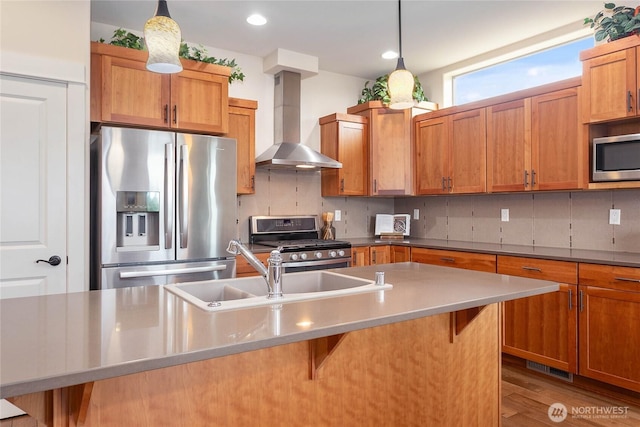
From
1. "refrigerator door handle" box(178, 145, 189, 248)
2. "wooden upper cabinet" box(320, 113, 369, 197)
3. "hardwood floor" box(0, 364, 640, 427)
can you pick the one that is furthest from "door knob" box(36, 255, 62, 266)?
"wooden upper cabinet" box(320, 113, 369, 197)

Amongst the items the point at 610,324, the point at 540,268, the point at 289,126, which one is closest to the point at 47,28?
the point at 289,126

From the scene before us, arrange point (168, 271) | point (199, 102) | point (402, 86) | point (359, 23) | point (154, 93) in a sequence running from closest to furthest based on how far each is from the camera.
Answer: point (402, 86), point (168, 271), point (154, 93), point (199, 102), point (359, 23)

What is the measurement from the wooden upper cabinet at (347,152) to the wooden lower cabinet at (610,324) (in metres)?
2.25

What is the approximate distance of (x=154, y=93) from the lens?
328 centimetres

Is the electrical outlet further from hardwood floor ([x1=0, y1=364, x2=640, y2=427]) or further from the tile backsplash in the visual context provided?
hardwood floor ([x1=0, y1=364, x2=640, y2=427])

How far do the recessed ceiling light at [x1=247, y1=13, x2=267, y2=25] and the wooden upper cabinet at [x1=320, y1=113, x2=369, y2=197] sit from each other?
1269 millimetres

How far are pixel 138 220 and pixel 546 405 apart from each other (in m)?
2.93

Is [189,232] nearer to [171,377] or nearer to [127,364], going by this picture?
[171,377]

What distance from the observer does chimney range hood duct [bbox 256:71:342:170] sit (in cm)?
414

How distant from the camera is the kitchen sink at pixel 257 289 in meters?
1.56

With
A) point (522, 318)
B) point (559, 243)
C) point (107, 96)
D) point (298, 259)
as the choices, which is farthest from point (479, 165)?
point (107, 96)

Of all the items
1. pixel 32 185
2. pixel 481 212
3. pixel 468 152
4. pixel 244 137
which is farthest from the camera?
pixel 481 212

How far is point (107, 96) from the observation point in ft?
10.2

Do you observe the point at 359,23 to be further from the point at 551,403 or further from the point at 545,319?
the point at 551,403
